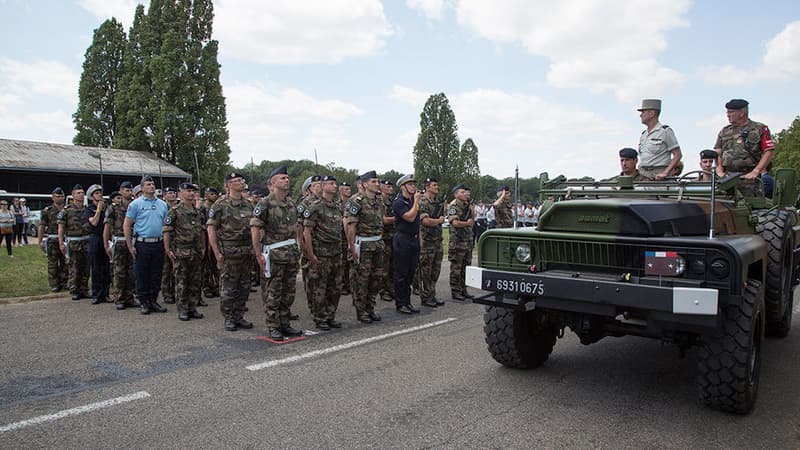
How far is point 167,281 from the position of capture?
28.6 feet

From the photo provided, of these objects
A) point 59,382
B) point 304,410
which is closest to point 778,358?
point 304,410

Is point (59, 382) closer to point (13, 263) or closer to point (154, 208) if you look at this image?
point (154, 208)

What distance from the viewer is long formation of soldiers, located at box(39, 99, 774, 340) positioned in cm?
631

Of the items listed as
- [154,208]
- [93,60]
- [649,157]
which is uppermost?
[93,60]

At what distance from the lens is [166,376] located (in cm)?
482

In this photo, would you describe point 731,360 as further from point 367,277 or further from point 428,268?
point 428,268

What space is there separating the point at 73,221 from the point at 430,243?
19.2ft

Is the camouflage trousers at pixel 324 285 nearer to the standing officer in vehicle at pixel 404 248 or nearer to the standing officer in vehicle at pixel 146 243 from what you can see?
the standing officer in vehicle at pixel 404 248

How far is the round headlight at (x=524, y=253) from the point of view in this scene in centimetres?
439

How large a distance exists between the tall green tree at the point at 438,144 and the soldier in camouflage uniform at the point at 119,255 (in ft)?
197

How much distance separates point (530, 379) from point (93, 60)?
42.3m

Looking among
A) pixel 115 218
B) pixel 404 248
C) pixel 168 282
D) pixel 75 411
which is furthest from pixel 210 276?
pixel 75 411

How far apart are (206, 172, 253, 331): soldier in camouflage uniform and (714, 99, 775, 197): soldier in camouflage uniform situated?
5.80m

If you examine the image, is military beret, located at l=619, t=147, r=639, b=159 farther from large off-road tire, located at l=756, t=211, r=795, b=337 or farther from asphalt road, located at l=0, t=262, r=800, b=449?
asphalt road, located at l=0, t=262, r=800, b=449
